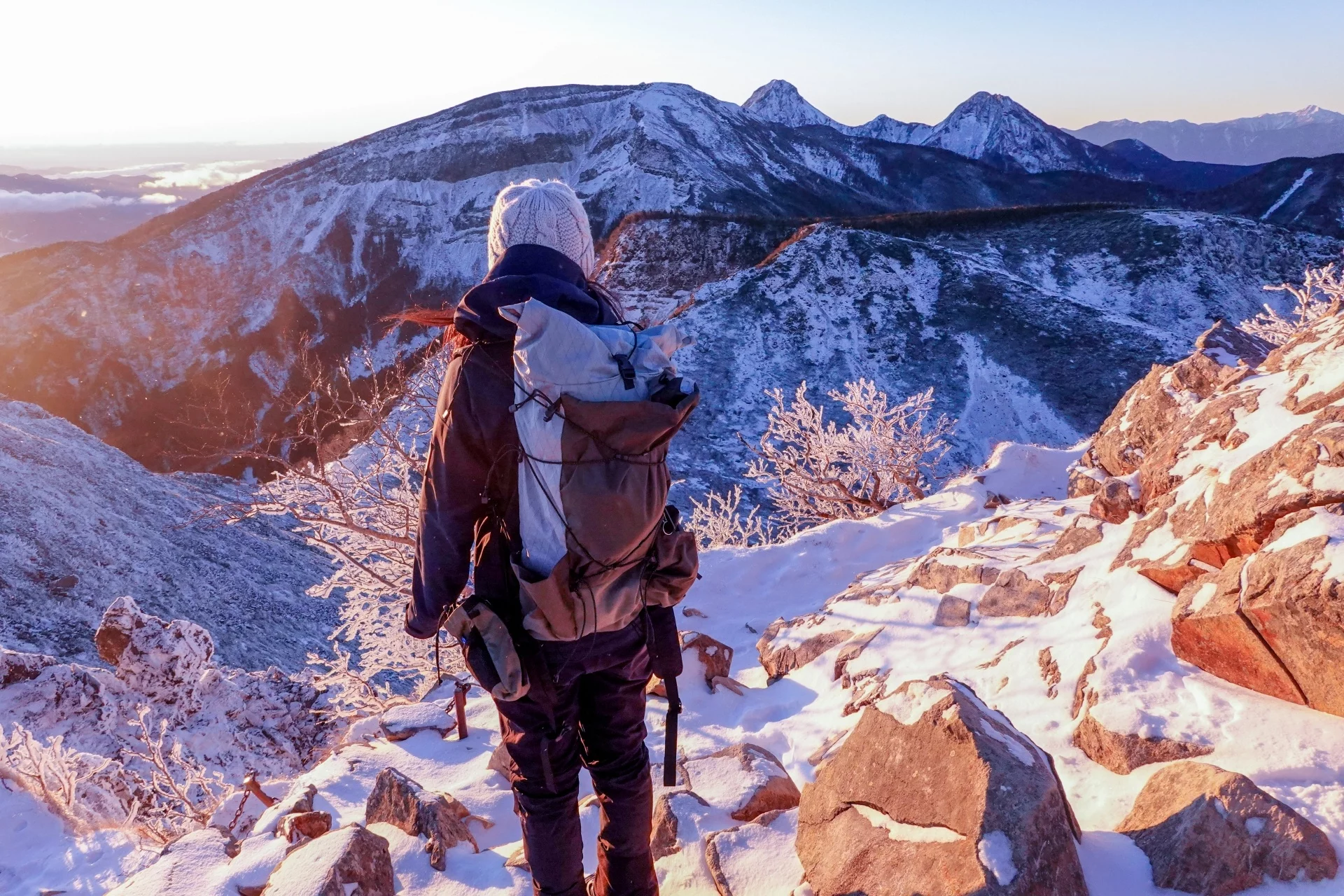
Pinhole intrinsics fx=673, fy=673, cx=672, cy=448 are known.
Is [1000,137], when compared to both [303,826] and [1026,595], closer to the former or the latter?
[1026,595]

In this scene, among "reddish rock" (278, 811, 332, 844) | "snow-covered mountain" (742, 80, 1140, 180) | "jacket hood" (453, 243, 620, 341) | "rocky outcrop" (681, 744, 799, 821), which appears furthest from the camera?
"snow-covered mountain" (742, 80, 1140, 180)

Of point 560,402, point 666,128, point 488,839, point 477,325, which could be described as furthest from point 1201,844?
point 666,128

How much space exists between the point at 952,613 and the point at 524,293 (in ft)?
13.3

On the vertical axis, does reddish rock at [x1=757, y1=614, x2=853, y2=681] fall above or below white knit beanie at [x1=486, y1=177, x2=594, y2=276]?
below

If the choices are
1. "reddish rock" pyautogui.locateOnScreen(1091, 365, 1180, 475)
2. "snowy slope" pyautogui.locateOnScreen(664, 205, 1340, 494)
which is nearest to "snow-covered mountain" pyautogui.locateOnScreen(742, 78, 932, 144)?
"snowy slope" pyautogui.locateOnScreen(664, 205, 1340, 494)

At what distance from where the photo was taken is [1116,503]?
4996mm

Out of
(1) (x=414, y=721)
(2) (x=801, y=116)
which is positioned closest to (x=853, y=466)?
(1) (x=414, y=721)

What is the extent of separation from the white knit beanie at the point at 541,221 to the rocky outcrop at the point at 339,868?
256 centimetres

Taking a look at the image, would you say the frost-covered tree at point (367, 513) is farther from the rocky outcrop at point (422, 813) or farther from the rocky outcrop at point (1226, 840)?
the rocky outcrop at point (1226, 840)

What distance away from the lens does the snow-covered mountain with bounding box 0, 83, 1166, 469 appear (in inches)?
1908

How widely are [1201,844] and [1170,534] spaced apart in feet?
6.80

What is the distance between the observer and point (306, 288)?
5775cm

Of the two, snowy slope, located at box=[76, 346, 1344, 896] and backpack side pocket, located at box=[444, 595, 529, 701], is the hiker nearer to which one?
backpack side pocket, located at box=[444, 595, 529, 701]

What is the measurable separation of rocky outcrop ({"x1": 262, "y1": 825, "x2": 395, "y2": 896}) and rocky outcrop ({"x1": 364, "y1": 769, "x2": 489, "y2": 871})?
23 centimetres
